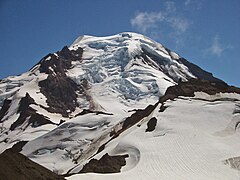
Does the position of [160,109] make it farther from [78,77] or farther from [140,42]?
[140,42]

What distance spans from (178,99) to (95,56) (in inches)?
4227

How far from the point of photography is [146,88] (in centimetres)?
13712

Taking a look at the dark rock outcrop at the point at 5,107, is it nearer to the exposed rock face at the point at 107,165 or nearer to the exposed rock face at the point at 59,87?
the exposed rock face at the point at 59,87

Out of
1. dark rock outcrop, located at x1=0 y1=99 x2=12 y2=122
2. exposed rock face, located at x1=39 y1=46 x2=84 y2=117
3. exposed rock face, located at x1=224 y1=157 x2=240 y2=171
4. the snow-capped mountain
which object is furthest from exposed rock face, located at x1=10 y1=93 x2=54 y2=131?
exposed rock face, located at x1=224 y1=157 x2=240 y2=171

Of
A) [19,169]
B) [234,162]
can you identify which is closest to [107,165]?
[234,162]

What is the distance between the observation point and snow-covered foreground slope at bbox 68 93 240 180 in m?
34.7

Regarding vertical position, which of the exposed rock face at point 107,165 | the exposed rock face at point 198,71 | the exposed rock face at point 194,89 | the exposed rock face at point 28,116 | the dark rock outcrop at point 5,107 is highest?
the exposed rock face at point 198,71

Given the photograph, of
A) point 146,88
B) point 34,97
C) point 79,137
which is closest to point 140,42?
point 146,88

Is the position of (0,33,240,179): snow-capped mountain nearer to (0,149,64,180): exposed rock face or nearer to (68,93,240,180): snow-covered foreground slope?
(68,93,240,180): snow-covered foreground slope

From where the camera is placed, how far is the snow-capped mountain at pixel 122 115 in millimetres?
38812

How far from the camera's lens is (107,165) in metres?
39.9

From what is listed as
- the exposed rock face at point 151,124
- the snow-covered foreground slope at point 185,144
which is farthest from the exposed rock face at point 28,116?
the exposed rock face at point 151,124

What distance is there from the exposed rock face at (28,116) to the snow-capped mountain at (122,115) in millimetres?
313

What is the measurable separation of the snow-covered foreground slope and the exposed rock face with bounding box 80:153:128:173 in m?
0.99
